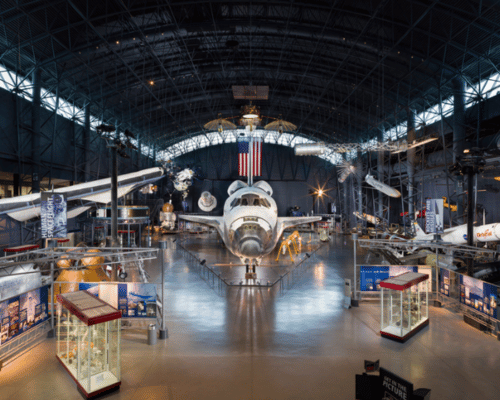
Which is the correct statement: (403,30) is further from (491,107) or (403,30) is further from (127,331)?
(127,331)

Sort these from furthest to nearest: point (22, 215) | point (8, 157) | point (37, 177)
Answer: point (37, 177) < point (8, 157) < point (22, 215)

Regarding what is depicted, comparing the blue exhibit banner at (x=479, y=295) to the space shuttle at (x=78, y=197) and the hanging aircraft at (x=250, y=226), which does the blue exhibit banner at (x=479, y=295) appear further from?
the space shuttle at (x=78, y=197)

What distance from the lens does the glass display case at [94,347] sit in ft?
20.8

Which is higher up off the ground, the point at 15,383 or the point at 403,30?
the point at 403,30

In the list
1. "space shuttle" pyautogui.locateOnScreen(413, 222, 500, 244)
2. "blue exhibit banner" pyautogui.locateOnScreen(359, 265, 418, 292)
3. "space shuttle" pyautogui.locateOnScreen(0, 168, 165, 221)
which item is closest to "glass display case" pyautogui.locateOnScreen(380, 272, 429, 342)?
"blue exhibit banner" pyautogui.locateOnScreen(359, 265, 418, 292)

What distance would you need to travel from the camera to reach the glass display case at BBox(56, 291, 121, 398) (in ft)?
20.8

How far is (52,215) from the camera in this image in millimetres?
10859

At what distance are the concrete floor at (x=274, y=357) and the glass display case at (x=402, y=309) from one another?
0.27 meters

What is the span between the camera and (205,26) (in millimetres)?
23469

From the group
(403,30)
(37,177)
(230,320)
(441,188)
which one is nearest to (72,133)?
(37,177)

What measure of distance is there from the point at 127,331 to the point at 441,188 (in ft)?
113

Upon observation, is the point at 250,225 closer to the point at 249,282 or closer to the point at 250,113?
the point at 249,282

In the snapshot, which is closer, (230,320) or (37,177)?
(230,320)

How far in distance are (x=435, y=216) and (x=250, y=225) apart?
9.12 m
